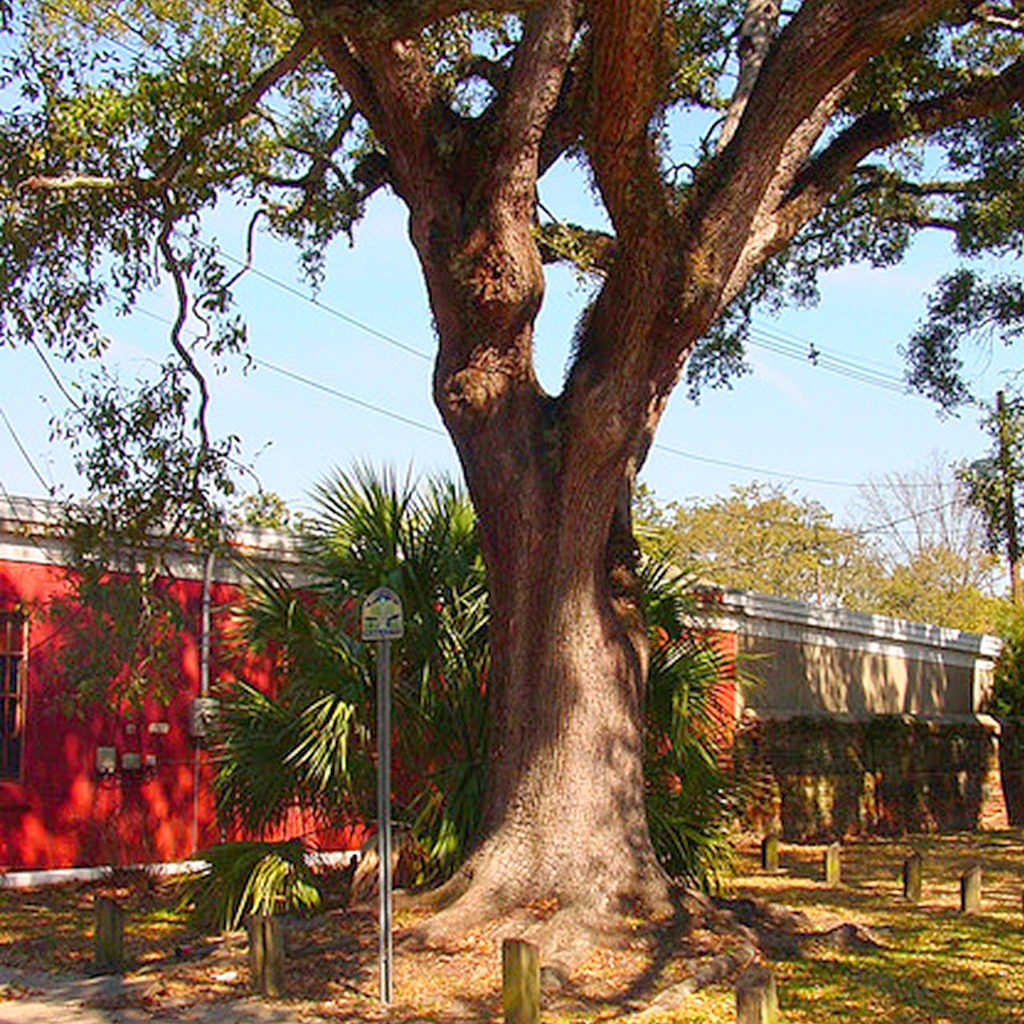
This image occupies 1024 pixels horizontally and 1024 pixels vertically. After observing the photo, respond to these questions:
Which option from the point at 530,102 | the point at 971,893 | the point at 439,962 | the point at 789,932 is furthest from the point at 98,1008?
the point at 971,893

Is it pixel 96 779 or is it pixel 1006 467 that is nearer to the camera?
pixel 96 779

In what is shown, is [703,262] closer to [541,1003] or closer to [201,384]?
[201,384]

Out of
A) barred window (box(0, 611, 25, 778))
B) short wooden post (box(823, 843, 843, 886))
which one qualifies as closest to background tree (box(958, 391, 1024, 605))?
short wooden post (box(823, 843, 843, 886))

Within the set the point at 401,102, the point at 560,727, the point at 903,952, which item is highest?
the point at 401,102

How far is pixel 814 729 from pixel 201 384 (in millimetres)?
12827

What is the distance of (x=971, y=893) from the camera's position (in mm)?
12812

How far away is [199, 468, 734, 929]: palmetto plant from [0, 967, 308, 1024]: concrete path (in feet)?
7.46

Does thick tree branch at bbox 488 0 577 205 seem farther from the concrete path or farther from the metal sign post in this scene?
the concrete path

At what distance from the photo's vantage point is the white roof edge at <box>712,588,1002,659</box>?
21.8 m

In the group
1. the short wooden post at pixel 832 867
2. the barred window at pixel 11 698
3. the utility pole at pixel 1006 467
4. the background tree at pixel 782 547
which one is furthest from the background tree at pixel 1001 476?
the background tree at pixel 782 547

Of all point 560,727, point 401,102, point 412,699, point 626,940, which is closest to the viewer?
point 626,940

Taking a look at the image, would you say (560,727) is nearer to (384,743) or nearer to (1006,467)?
(384,743)

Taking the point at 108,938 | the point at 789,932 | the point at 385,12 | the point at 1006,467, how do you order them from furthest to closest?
the point at 1006,467 → the point at 789,932 → the point at 108,938 → the point at 385,12

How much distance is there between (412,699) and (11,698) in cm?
504
